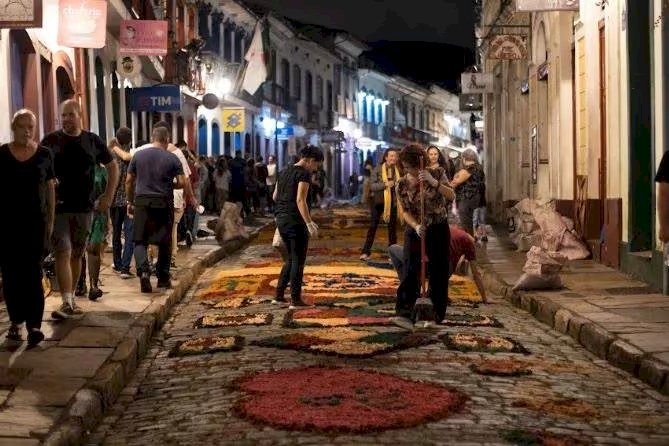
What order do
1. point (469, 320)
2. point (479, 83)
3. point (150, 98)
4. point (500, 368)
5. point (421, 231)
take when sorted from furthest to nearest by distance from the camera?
point (479, 83), point (150, 98), point (469, 320), point (421, 231), point (500, 368)

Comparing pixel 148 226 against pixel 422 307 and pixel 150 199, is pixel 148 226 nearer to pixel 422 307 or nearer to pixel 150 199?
pixel 150 199

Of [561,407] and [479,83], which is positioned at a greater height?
[479,83]

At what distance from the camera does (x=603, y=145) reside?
1641 centimetres

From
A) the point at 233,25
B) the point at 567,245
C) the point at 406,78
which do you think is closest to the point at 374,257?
the point at 567,245

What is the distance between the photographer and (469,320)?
35.0 feet

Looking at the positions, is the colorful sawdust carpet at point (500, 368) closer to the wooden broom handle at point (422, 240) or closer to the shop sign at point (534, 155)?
the wooden broom handle at point (422, 240)

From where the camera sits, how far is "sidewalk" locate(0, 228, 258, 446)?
20.0ft

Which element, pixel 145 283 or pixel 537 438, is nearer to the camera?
pixel 537 438

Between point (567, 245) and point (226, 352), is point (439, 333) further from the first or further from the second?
point (567, 245)

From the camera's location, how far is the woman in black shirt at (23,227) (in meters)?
8.52

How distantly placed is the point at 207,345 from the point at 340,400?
2.58 m

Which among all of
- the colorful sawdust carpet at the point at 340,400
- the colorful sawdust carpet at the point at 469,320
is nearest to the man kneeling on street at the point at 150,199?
the colorful sawdust carpet at the point at 469,320

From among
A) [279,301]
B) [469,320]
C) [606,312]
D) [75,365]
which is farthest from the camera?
[279,301]

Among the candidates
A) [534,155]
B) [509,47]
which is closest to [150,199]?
[534,155]
